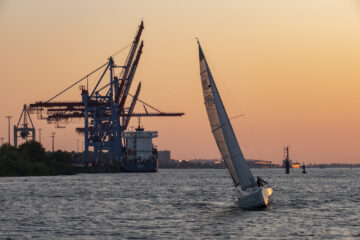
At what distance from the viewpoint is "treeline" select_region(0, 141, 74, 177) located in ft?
A: 514

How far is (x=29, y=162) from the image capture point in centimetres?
16188

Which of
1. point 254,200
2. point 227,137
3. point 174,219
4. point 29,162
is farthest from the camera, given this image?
point 29,162

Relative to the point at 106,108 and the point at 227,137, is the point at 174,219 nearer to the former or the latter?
the point at 227,137

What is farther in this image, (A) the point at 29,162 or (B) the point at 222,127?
(A) the point at 29,162

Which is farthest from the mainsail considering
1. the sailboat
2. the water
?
the water

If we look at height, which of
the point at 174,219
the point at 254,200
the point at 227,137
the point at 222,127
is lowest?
the point at 174,219

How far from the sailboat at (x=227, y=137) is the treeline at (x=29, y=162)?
11095 centimetres

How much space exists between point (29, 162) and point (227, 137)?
11721 centimetres

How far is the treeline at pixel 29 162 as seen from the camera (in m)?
157

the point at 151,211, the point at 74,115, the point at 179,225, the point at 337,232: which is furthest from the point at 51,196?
the point at 74,115

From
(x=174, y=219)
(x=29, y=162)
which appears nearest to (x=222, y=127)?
(x=174, y=219)

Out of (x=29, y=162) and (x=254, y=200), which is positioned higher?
(x=29, y=162)

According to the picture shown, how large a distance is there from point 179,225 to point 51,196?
34.0 metres

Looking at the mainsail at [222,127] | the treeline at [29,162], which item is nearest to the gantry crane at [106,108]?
the treeline at [29,162]
